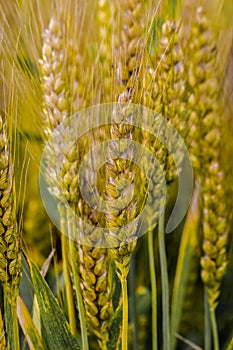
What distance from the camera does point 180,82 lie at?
90 cm

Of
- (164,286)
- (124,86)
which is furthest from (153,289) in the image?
(124,86)

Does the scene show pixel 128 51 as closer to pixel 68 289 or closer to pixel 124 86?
pixel 124 86

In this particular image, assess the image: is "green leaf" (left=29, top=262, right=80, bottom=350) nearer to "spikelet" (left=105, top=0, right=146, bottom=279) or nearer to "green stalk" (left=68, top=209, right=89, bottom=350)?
"green stalk" (left=68, top=209, right=89, bottom=350)

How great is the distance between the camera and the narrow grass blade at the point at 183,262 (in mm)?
950

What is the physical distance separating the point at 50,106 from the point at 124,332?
0.32 metres

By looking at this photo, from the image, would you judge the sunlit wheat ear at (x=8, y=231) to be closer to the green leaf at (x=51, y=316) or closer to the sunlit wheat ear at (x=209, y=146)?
the green leaf at (x=51, y=316)

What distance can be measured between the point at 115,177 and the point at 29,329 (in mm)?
258

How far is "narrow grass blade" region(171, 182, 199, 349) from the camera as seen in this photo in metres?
0.95

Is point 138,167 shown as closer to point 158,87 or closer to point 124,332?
point 158,87

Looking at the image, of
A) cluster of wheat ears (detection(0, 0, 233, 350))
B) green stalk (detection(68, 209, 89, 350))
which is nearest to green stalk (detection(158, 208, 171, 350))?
cluster of wheat ears (detection(0, 0, 233, 350))

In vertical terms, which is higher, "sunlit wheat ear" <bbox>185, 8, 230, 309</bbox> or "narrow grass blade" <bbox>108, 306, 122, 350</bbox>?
"sunlit wheat ear" <bbox>185, 8, 230, 309</bbox>

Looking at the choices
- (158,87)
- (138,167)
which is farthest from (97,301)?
(158,87)

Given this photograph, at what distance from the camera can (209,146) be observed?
929 mm

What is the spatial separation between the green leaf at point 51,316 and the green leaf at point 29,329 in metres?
0.03
